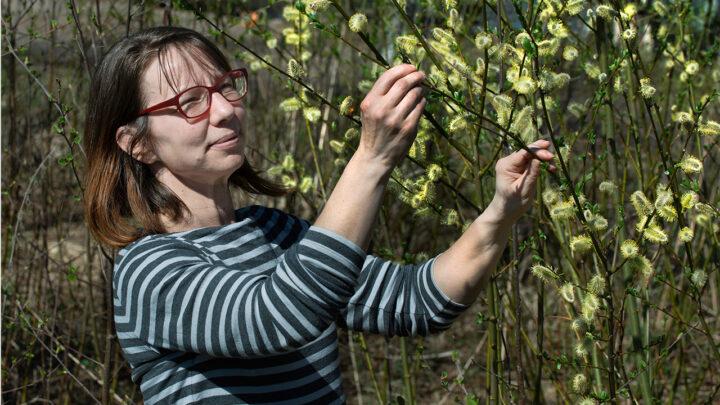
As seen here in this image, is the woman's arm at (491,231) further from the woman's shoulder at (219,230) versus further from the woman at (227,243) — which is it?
the woman's shoulder at (219,230)

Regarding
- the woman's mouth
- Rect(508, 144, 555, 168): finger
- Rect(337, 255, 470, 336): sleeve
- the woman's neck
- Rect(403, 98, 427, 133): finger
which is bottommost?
Rect(337, 255, 470, 336): sleeve

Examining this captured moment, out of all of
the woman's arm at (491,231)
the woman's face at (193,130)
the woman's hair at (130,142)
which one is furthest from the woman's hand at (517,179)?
the woman's hair at (130,142)

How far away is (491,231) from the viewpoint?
1.83m

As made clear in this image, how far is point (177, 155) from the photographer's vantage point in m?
1.91

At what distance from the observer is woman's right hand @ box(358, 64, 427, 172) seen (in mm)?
1500

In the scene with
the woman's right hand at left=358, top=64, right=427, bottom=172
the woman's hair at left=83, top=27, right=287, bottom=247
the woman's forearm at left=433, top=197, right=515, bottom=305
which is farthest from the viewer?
the woman's hair at left=83, top=27, right=287, bottom=247

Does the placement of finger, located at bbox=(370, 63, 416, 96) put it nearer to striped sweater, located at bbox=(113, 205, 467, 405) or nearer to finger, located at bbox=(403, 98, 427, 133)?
finger, located at bbox=(403, 98, 427, 133)

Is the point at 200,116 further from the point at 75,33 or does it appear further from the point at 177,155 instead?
the point at 75,33

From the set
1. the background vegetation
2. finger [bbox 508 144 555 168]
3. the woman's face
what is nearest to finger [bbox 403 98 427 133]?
the background vegetation

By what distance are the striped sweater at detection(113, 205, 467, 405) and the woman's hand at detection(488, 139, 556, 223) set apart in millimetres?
274

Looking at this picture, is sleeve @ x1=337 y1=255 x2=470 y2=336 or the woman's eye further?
sleeve @ x1=337 y1=255 x2=470 y2=336

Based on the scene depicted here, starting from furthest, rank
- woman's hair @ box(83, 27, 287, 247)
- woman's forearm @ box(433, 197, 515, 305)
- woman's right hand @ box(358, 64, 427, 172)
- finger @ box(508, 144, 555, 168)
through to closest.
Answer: woman's hair @ box(83, 27, 287, 247), woman's forearm @ box(433, 197, 515, 305), finger @ box(508, 144, 555, 168), woman's right hand @ box(358, 64, 427, 172)

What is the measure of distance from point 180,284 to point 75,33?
158 cm

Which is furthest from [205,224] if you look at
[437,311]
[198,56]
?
[437,311]
